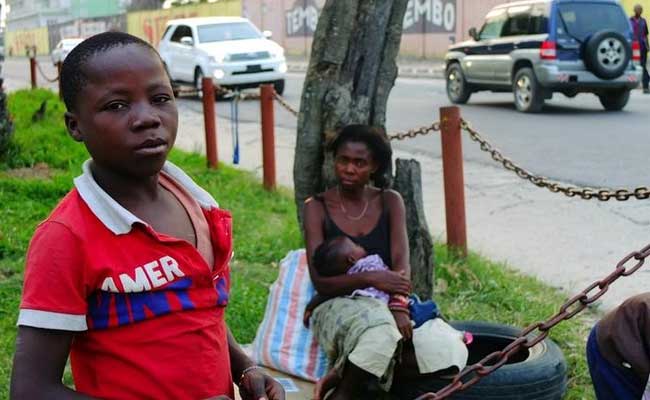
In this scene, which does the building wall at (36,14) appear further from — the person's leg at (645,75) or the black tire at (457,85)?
the person's leg at (645,75)

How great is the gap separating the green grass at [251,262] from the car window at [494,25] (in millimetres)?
7949

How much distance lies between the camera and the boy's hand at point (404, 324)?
3.73m

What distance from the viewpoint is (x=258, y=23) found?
43.3 meters

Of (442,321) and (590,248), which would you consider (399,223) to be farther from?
(590,248)

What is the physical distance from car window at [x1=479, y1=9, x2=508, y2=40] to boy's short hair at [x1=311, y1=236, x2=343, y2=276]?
12567mm

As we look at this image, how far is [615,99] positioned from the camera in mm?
14828

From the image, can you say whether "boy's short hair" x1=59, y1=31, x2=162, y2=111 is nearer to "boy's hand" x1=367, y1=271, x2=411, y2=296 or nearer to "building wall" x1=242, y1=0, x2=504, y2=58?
"boy's hand" x1=367, y1=271, x2=411, y2=296

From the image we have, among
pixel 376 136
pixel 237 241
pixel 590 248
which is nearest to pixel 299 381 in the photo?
pixel 376 136

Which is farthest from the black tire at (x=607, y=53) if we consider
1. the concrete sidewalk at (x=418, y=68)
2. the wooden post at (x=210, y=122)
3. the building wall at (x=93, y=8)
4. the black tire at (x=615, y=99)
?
the building wall at (x=93, y=8)

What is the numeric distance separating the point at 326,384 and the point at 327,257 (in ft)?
1.80

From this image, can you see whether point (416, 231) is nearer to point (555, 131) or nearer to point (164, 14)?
point (555, 131)

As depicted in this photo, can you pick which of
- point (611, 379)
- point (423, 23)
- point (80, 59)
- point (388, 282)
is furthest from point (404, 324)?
point (423, 23)

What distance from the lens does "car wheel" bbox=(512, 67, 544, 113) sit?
48.1 ft

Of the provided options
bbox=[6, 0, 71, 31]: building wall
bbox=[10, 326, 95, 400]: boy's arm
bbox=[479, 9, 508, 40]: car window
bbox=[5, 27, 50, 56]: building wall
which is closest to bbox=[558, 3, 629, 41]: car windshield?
bbox=[479, 9, 508, 40]: car window
